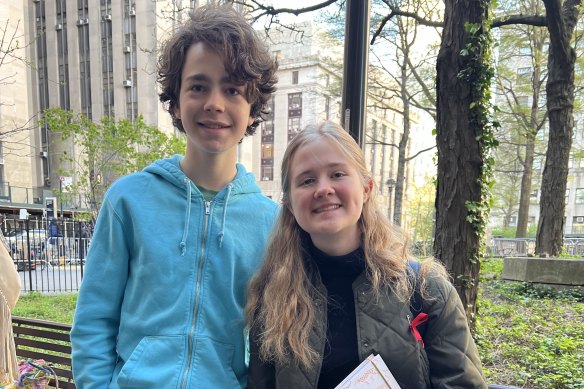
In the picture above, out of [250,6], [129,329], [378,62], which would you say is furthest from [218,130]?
[378,62]

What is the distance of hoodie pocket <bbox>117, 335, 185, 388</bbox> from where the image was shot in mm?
1271

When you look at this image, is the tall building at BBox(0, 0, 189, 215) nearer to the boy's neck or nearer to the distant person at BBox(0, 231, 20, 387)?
the distant person at BBox(0, 231, 20, 387)

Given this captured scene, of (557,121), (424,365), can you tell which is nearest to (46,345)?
(424,365)

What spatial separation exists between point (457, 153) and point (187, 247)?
3416 millimetres

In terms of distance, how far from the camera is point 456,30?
13.2ft

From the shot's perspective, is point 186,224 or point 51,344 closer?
point 186,224

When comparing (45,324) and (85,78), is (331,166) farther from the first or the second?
(85,78)

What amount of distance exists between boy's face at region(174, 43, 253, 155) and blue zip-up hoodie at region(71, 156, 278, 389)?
189 millimetres

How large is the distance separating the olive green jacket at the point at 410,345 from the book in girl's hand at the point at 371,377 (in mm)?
38

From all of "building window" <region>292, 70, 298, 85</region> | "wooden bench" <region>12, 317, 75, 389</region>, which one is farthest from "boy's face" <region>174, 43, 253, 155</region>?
"building window" <region>292, 70, 298, 85</region>

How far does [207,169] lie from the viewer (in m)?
1.56

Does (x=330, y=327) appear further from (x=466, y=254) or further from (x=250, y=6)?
(x=250, y=6)

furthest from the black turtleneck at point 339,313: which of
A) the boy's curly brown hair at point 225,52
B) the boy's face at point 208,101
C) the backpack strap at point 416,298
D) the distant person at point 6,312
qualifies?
the distant person at point 6,312

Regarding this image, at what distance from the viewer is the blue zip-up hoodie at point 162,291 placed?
51.8 inches
